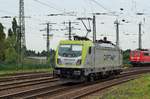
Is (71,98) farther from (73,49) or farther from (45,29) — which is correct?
(45,29)

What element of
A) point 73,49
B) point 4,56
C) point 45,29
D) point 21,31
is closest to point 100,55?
point 73,49

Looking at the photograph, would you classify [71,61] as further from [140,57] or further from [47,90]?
[140,57]

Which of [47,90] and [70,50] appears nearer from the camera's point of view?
[47,90]

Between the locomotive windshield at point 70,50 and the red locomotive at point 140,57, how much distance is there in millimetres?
43110

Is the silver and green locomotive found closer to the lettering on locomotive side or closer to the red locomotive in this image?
the lettering on locomotive side

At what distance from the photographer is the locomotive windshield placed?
28.2 meters

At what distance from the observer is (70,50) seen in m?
28.5

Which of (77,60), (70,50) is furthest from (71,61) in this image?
(70,50)

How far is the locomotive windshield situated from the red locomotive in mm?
43110

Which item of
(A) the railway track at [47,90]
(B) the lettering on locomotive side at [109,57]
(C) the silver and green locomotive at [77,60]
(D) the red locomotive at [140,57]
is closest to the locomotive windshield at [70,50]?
(C) the silver and green locomotive at [77,60]

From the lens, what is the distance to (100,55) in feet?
107

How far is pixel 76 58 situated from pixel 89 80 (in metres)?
3.55

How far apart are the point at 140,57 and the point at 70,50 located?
144ft

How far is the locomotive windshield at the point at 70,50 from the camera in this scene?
92.7 feet
